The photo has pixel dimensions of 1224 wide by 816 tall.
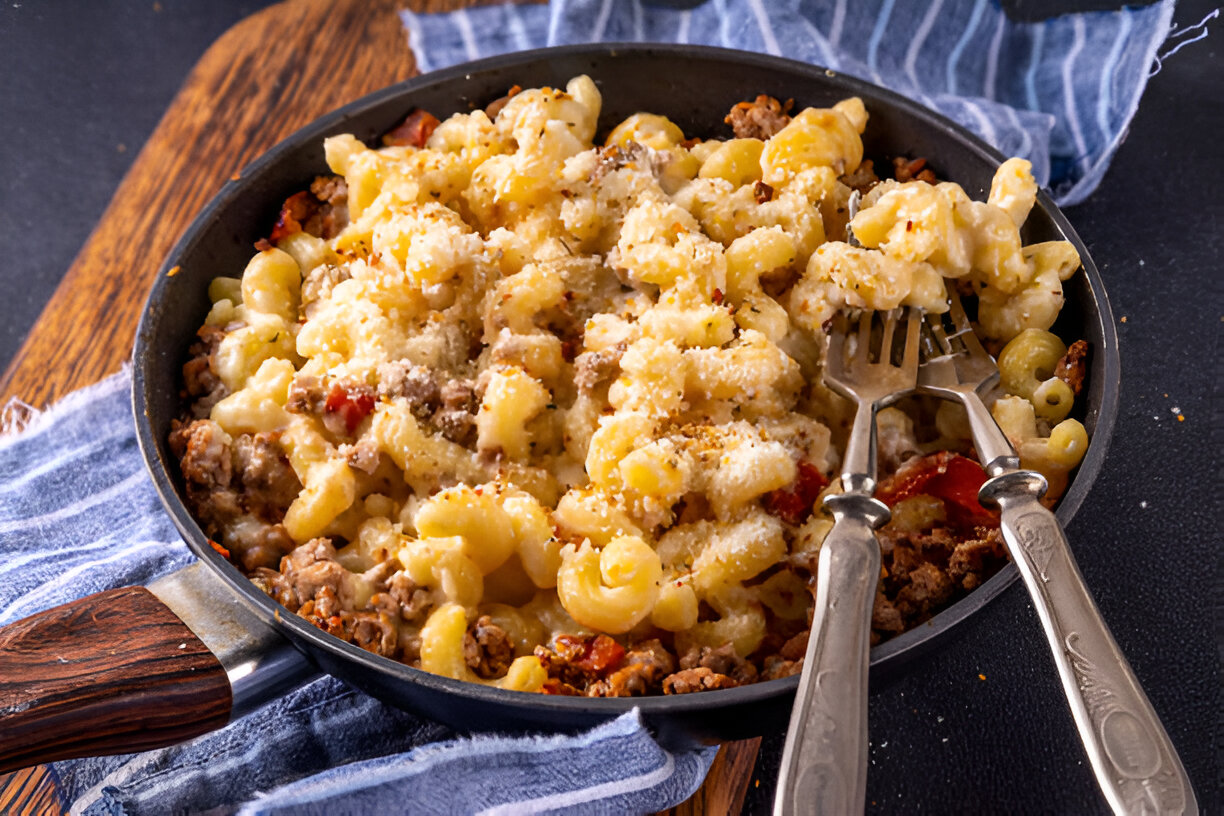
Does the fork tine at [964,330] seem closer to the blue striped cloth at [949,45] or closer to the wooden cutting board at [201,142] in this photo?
the blue striped cloth at [949,45]

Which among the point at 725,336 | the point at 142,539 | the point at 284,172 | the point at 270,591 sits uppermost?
the point at 284,172

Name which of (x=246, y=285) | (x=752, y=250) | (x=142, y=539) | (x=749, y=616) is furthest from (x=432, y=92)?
(x=749, y=616)

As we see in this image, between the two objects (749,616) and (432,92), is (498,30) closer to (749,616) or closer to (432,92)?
(432,92)

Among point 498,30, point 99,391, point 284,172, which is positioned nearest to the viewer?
point 284,172

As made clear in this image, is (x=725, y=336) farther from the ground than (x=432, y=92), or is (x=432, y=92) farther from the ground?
(x=432, y=92)

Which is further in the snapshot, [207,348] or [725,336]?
[207,348]

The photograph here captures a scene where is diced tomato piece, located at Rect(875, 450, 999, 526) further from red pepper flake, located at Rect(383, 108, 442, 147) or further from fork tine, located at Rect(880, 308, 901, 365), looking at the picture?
red pepper flake, located at Rect(383, 108, 442, 147)
